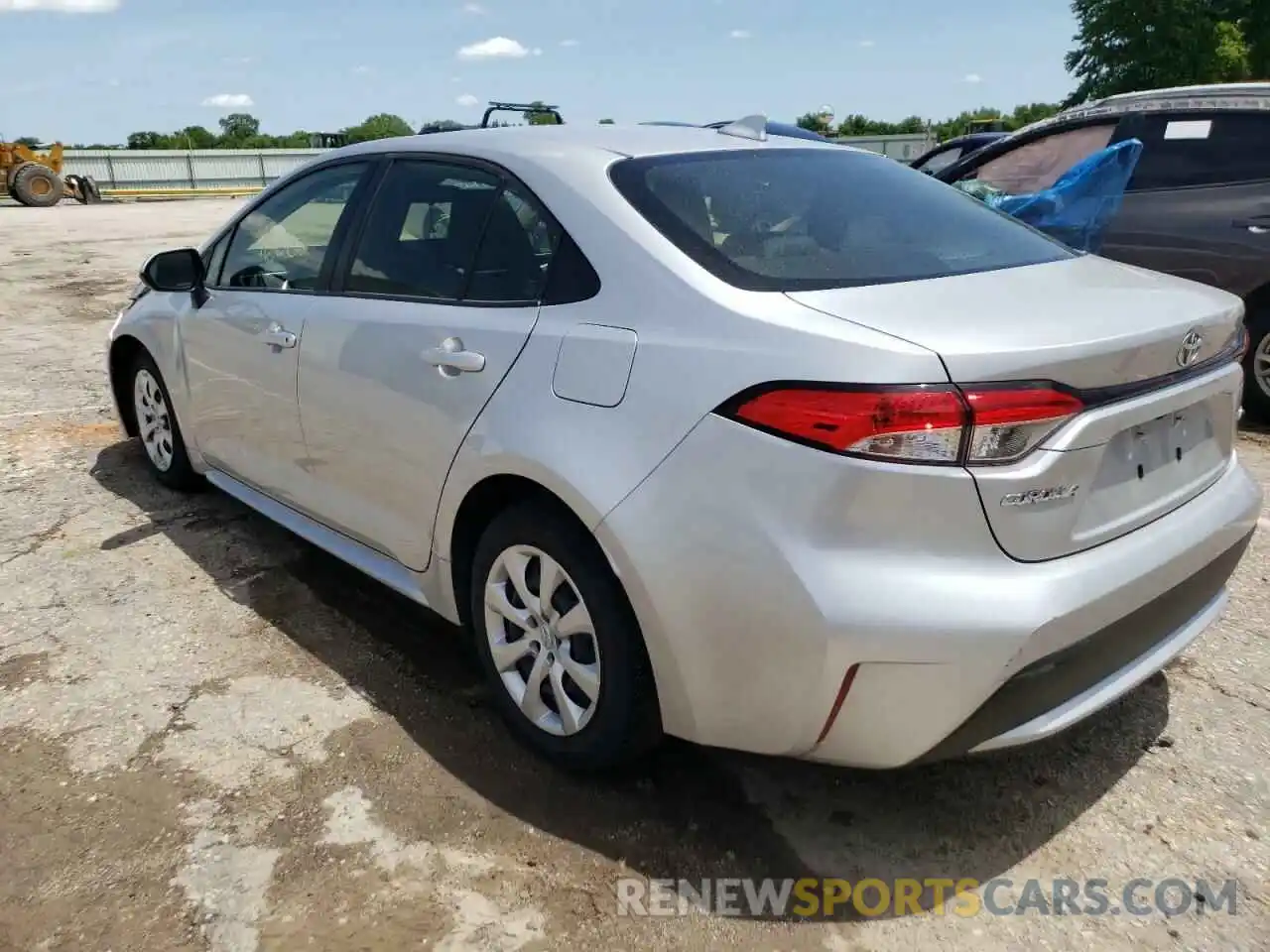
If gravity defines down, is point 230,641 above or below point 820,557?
below

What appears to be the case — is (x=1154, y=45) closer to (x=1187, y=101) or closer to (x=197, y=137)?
(x=1187, y=101)

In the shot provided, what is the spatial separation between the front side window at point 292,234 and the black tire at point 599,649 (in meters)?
1.41

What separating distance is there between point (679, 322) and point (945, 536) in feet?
2.32

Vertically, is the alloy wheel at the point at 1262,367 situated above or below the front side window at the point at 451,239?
below

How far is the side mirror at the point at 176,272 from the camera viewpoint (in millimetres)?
3936

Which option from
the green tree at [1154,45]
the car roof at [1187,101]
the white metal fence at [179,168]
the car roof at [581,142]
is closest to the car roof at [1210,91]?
the car roof at [1187,101]

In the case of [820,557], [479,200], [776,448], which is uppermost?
[479,200]

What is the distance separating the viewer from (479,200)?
2.86 metres

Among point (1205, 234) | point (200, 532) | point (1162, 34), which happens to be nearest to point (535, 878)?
point (200, 532)

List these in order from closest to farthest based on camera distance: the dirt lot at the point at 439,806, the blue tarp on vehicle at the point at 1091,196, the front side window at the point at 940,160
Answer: the dirt lot at the point at 439,806
the blue tarp on vehicle at the point at 1091,196
the front side window at the point at 940,160

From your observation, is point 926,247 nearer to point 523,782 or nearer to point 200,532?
point 523,782

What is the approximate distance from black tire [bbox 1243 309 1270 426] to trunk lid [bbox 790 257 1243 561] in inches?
135

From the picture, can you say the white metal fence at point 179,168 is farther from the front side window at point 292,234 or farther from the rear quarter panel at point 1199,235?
the front side window at point 292,234

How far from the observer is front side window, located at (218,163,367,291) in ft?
11.1
